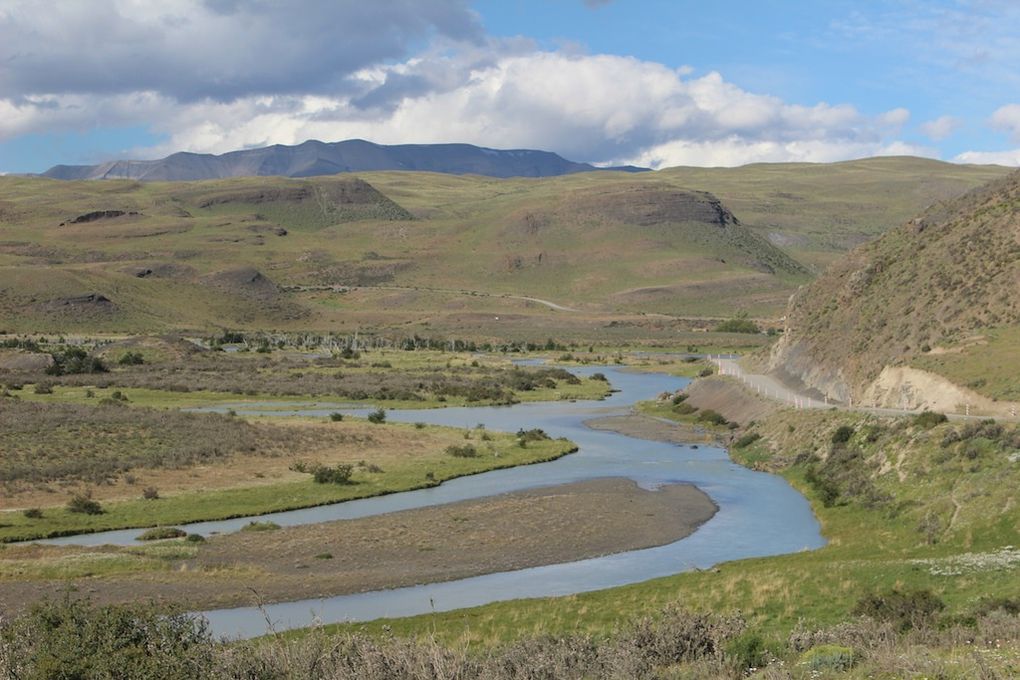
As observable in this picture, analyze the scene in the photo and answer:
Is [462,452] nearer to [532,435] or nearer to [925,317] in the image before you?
[532,435]

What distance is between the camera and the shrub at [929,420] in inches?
1779

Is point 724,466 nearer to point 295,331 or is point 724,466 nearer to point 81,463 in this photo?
point 81,463

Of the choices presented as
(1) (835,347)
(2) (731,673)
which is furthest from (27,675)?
(1) (835,347)

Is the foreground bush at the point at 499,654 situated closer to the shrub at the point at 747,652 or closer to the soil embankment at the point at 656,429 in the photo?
the shrub at the point at 747,652

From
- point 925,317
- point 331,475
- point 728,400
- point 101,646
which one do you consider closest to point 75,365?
point 728,400

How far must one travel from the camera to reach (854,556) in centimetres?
3347

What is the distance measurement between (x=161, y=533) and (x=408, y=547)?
8706 millimetres

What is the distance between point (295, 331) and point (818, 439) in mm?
147093

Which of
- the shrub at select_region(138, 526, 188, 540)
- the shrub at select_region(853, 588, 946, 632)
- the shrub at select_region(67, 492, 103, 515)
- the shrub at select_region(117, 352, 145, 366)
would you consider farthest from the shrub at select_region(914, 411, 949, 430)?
the shrub at select_region(117, 352, 145, 366)

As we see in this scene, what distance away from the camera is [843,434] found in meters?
51.1

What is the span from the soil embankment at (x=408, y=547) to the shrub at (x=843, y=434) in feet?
23.7

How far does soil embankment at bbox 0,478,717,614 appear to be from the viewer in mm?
31406

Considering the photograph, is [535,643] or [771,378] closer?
[535,643]

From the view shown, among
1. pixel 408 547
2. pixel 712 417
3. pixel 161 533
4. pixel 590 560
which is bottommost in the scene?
pixel 712 417
